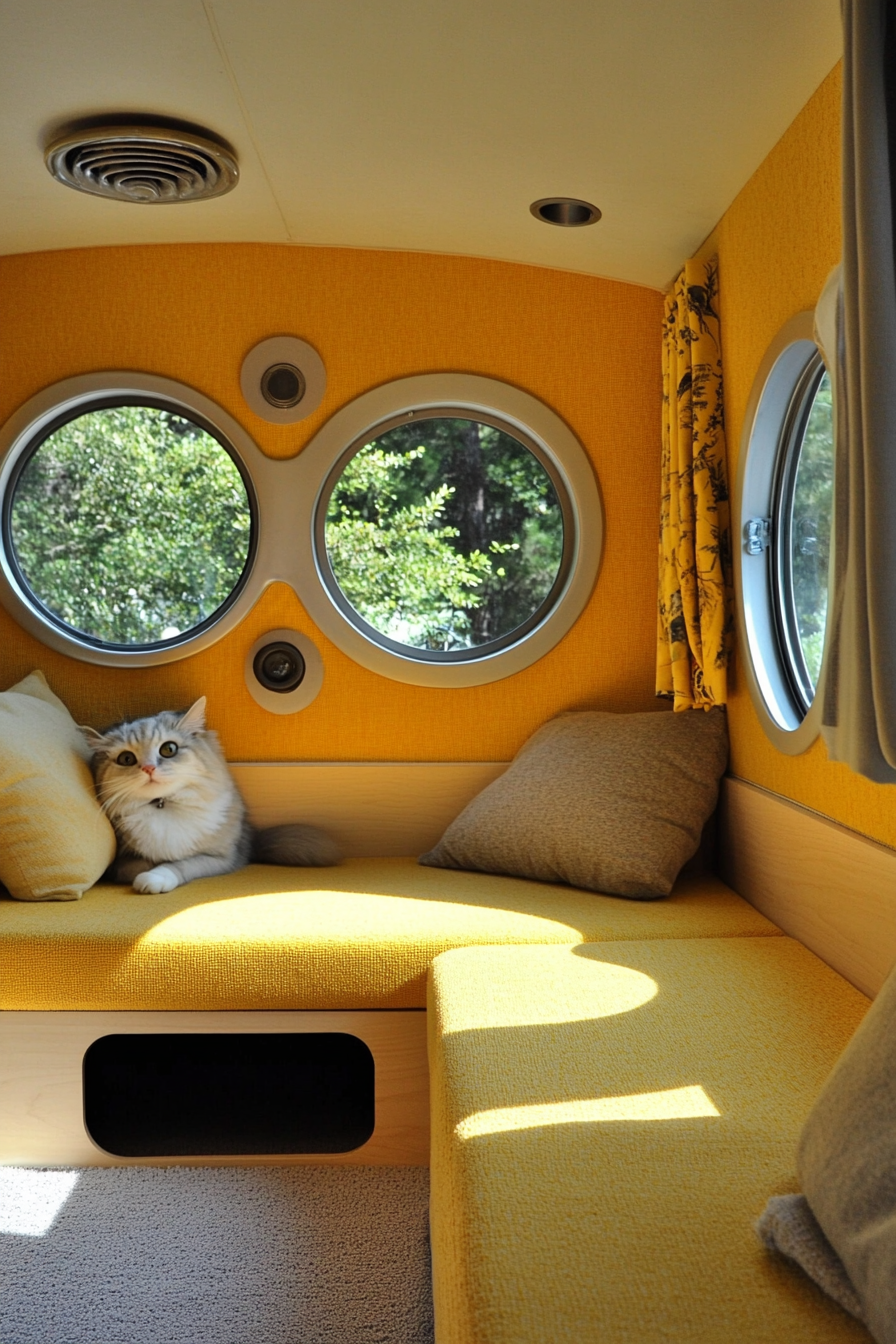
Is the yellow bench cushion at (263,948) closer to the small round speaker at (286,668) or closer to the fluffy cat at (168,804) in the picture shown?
the fluffy cat at (168,804)

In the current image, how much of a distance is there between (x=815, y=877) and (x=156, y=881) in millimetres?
1490

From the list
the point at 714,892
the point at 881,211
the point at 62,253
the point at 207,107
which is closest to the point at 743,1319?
the point at 881,211

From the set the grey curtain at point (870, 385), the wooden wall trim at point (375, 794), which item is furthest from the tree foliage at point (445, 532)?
the grey curtain at point (870, 385)

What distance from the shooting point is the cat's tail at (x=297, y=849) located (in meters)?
2.85

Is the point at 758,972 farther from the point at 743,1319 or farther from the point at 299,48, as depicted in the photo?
the point at 299,48

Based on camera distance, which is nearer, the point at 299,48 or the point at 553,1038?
the point at 553,1038

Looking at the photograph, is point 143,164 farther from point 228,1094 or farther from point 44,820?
point 228,1094

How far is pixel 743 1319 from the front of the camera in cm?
94

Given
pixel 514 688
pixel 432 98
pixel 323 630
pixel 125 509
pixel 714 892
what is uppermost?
pixel 432 98

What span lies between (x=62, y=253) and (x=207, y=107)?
1082mm

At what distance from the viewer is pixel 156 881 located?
2518 mm

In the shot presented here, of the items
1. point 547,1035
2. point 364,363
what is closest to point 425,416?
point 364,363

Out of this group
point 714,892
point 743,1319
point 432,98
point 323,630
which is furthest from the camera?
point 323,630

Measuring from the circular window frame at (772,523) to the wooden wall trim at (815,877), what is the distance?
20 centimetres
